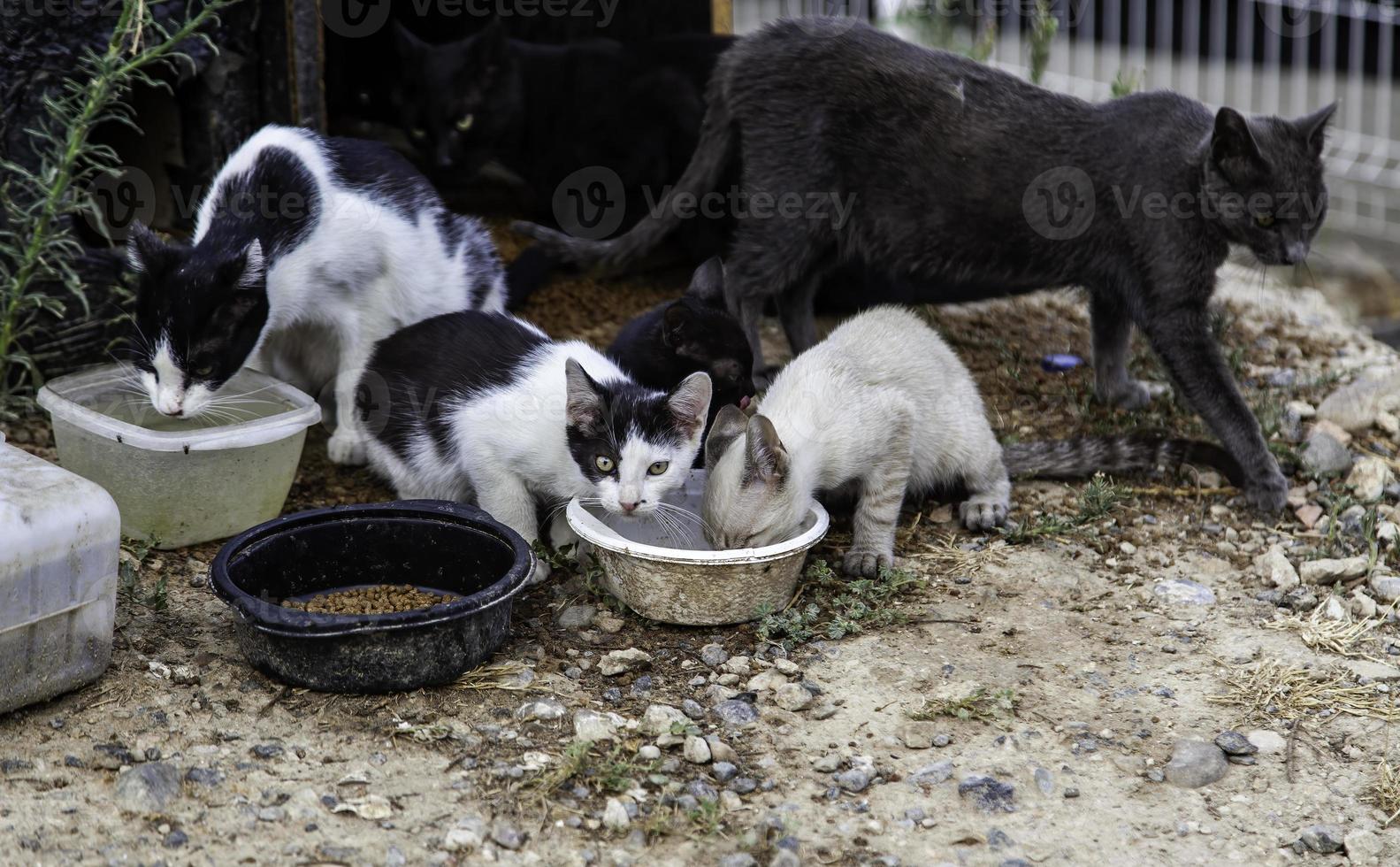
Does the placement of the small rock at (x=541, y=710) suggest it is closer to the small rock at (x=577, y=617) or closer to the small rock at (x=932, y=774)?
the small rock at (x=577, y=617)

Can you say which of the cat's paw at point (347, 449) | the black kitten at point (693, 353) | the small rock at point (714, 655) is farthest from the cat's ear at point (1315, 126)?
the cat's paw at point (347, 449)

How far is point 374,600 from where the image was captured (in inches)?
135

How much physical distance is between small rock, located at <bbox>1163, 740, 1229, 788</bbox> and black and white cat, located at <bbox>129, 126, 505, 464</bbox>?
2.67 meters

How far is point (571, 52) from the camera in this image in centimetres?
603

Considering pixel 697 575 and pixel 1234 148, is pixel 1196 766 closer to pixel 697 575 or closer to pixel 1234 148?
pixel 697 575

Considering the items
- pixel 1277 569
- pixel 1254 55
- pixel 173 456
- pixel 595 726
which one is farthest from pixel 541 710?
pixel 1254 55

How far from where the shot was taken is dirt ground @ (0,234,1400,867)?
8.47 feet

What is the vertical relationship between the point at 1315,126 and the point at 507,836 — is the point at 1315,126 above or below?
above

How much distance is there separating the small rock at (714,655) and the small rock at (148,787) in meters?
1.24

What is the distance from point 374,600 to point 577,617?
52 cm

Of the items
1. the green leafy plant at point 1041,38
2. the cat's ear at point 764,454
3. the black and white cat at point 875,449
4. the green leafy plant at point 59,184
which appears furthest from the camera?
the green leafy plant at point 1041,38

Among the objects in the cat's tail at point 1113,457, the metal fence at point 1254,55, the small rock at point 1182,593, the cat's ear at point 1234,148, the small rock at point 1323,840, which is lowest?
the small rock at point 1323,840

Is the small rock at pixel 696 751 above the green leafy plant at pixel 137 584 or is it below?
below

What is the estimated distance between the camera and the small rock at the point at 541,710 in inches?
118
